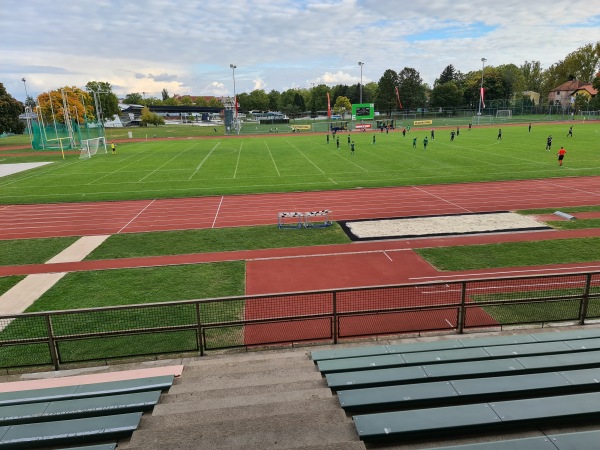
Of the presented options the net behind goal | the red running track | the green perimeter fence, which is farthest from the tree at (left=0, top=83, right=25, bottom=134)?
the green perimeter fence

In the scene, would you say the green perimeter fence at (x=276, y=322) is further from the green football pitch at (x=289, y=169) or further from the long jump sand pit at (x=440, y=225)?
the green football pitch at (x=289, y=169)

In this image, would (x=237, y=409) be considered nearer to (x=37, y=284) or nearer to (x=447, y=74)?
(x=37, y=284)

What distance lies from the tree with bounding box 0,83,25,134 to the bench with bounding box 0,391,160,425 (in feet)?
254

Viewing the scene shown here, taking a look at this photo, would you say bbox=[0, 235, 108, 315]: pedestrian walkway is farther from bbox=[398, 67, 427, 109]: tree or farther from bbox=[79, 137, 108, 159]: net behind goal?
bbox=[398, 67, 427, 109]: tree

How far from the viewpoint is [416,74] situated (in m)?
120

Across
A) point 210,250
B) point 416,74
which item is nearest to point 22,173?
point 210,250

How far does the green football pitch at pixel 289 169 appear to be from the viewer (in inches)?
1091

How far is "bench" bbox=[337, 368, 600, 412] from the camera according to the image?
4.71 metres

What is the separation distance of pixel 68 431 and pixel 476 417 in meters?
4.10

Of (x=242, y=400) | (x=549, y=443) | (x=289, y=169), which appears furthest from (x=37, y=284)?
(x=289, y=169)

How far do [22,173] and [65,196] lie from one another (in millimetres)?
14495

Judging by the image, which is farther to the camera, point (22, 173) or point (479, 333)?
point (22, 173)

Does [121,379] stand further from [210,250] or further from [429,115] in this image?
[429,115]

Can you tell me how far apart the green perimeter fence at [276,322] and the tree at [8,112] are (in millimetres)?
72142
